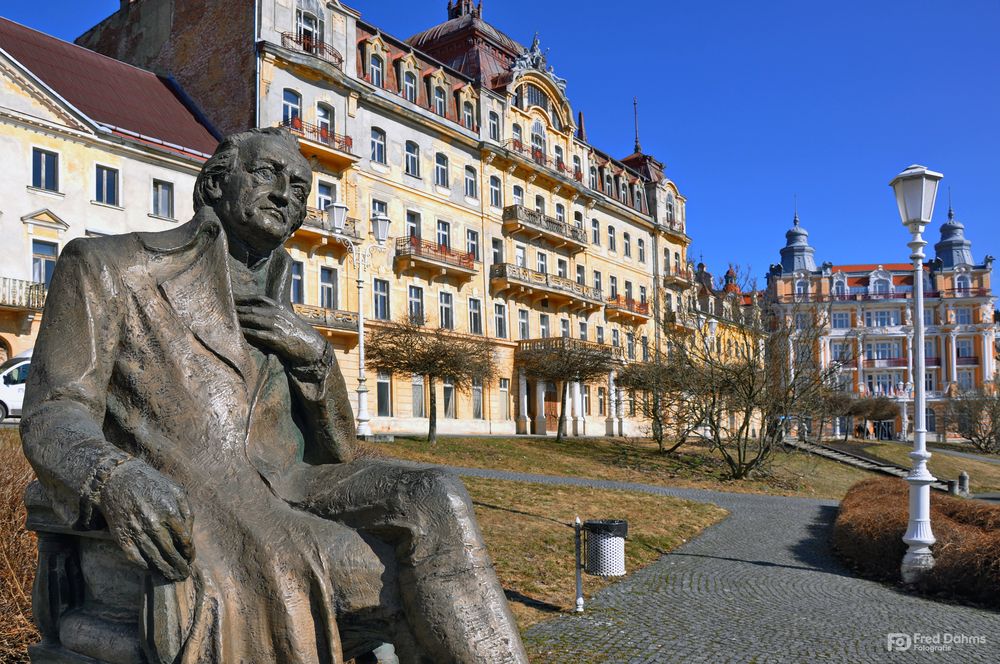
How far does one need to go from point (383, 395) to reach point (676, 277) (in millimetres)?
26361

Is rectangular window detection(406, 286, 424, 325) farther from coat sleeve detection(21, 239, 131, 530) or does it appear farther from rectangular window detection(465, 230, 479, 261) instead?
coat sleeve detection(21, 239, 131, 530)

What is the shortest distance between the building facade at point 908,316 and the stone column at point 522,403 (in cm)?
4257

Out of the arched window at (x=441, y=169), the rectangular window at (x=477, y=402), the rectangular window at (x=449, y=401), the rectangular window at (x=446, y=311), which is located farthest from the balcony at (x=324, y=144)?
the rectangular window at (x=477, y=402)

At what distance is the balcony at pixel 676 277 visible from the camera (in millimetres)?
51872

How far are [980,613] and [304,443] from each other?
8.36 meters

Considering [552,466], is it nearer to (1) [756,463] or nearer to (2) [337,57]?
(1) [756,463]

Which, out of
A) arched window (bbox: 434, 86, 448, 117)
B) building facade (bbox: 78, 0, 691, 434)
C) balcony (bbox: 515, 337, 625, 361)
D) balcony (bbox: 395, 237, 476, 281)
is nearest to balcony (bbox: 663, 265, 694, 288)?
building facade (bbox: 78, 0, 691, 434)

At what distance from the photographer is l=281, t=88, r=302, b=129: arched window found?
27520 millimetres

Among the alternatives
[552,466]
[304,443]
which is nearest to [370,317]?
[552,466]

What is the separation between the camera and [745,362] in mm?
23531

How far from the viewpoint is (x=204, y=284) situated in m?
2.35

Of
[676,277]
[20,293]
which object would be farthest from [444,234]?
[676,277]

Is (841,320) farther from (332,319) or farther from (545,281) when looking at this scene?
(332,319)

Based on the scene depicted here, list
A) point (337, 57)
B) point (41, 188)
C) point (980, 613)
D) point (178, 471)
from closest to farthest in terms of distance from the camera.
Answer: point (178, 471) < point (980, 613) < point (41, 188) < point (337, 57)
